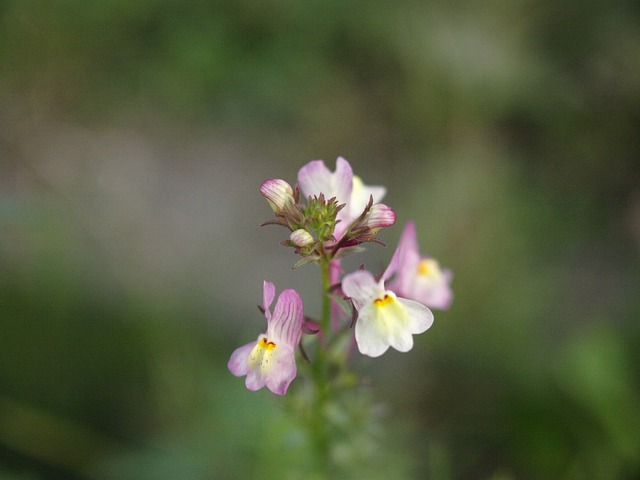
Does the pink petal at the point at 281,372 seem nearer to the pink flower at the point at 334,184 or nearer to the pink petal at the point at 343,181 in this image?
the pink flower at the point at 334,184

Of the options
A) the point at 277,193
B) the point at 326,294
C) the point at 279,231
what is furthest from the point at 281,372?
the point at 279,231

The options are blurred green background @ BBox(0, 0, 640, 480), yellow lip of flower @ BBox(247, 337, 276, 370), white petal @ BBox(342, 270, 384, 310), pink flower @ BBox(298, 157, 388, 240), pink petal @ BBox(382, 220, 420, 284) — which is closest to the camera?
white petal @ BBox(342, 270, 384, 310)

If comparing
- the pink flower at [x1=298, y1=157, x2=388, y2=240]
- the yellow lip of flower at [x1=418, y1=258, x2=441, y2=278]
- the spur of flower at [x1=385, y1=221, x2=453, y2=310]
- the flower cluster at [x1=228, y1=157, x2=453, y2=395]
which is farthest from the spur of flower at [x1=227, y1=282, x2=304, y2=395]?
the yellow lip of flower at [x1=418, y1=258, x2=441, y2=278]

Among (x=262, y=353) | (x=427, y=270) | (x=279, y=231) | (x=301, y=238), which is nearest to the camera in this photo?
(x=301, y=238)

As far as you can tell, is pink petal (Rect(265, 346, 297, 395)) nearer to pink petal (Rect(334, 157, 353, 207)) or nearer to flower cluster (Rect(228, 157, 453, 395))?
flower cluster (Rect(228, 157, 453, 395))

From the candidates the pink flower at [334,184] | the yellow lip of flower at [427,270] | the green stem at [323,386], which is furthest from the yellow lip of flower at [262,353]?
the yellow lip of flower at [427,270]

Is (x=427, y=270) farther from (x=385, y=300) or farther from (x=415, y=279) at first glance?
(x=385, y=300)
